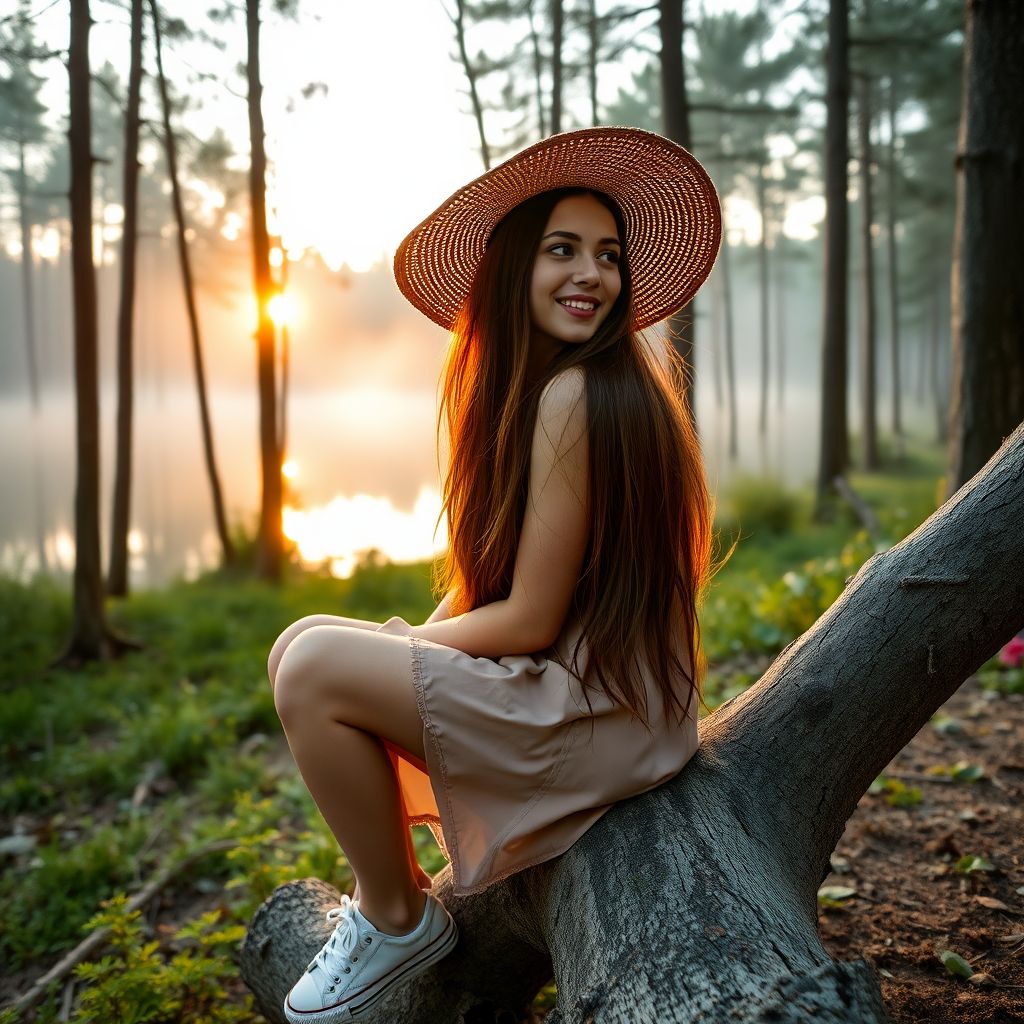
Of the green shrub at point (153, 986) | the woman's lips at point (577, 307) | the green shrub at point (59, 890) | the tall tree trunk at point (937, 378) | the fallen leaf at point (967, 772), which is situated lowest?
the green shrub at point (59, 890)

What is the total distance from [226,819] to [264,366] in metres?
5.51

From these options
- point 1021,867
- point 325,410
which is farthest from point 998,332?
point 325,410

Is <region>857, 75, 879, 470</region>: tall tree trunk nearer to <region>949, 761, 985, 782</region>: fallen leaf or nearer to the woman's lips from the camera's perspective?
<region>949, 761, 985, 782</region>: fallen leaf

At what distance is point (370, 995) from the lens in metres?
1.72

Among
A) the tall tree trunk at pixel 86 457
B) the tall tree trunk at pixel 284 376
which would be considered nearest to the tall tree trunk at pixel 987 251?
the tall tree trunk at pixel 86 457

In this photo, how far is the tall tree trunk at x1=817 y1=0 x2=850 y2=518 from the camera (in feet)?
31.3

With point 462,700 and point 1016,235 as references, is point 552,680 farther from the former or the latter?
point 1016,235

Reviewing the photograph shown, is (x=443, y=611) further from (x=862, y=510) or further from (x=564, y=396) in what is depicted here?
(x=862, y=510)

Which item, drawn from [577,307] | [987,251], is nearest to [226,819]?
[577,307]

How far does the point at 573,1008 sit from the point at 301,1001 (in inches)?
29.2

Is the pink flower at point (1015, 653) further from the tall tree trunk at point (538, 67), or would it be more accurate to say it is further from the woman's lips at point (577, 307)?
the tall tree trunk at point (538, 67)

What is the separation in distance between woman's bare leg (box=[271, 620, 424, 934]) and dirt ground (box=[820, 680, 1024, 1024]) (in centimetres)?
116

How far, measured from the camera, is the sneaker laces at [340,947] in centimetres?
173

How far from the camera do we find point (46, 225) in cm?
1652
